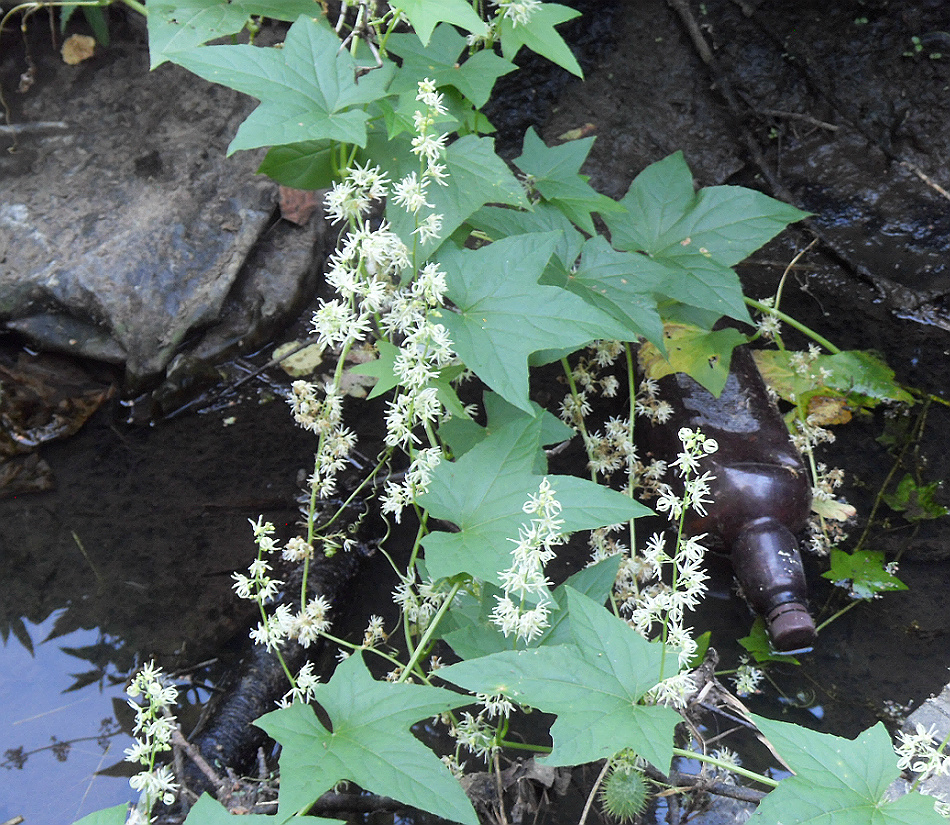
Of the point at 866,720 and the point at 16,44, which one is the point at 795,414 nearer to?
the point at 866,720

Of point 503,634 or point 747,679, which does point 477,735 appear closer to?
point 503,634

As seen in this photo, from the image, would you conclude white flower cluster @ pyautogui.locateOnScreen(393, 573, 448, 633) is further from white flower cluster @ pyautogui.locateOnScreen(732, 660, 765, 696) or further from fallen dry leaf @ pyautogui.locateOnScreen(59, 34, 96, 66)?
fallen dry leaf @ pyautogui.locateOnScreen(59, 34, 96, 66)

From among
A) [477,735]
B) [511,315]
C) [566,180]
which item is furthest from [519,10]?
[477,735]

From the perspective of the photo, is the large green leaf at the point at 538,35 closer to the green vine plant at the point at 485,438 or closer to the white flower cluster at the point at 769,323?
the green vine plant at the point at 485,438

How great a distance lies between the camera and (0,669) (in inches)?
76.7

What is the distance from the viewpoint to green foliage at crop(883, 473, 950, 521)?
7.37 ft

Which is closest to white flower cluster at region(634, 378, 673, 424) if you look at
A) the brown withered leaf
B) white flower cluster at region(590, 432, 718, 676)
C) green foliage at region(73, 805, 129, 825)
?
white flower cluster at region(590, 432, 718, 676)

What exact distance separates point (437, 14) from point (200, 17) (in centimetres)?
68

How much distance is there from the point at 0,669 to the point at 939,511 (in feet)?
8.47

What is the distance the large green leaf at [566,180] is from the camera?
6.73 feet

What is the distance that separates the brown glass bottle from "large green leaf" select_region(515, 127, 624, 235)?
566 mm

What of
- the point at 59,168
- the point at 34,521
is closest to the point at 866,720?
the point at 34,521

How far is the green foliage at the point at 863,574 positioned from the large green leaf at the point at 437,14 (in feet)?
5.44

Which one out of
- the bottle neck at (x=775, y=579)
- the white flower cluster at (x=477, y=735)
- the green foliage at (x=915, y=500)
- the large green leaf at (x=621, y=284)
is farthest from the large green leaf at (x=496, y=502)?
the green foliage at (x=915, y=500)
